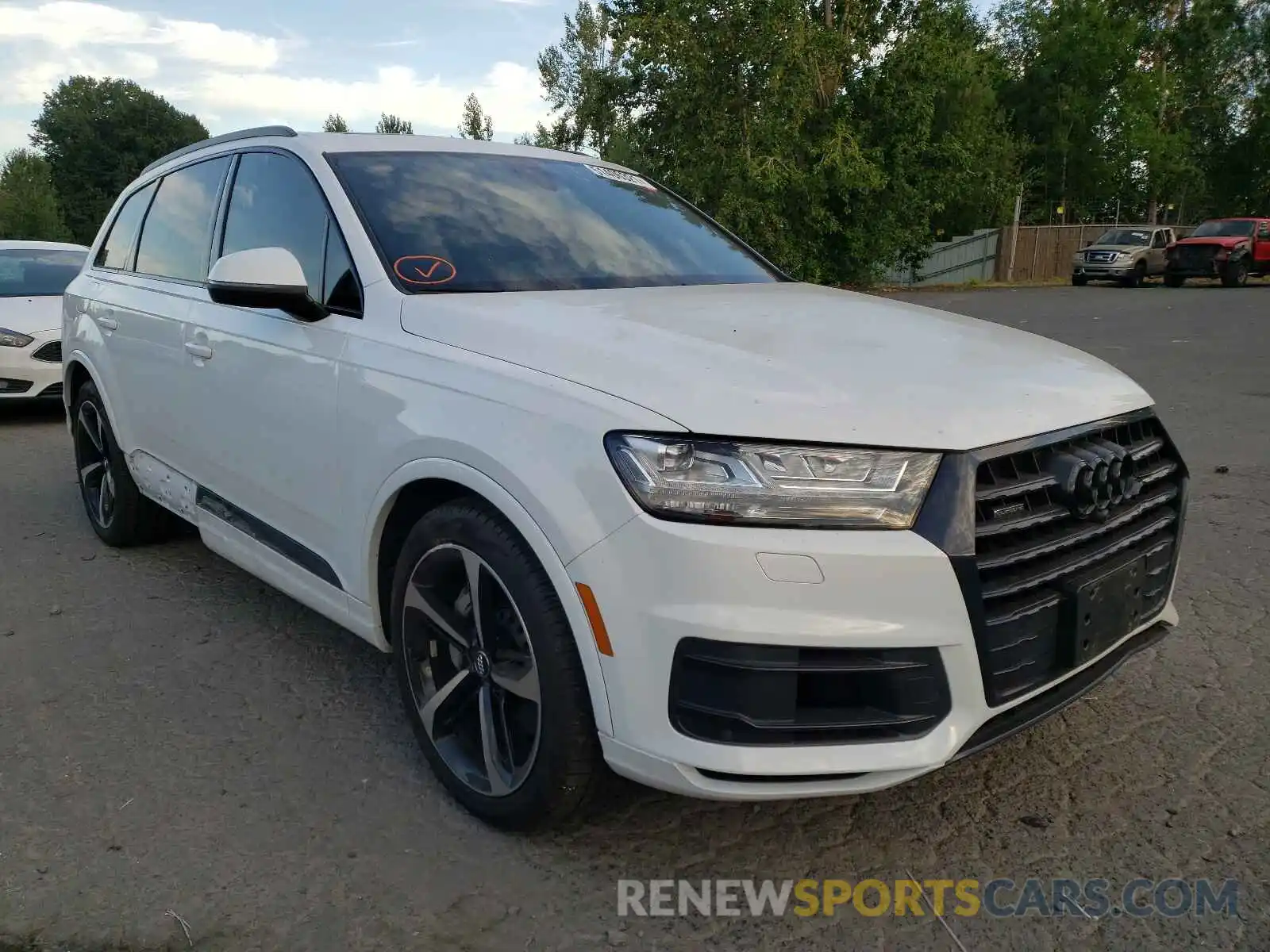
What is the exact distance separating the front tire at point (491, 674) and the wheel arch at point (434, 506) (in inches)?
2.1

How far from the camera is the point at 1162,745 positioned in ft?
9.64

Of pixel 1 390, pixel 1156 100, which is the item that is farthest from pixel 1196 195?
pixel 1 390

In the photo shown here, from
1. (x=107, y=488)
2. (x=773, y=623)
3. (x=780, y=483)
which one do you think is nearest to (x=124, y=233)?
(x=107, y=488)

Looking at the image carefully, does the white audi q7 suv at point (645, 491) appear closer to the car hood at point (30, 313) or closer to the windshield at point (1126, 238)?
the car hood at point (30, 313)

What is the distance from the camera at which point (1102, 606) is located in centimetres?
234

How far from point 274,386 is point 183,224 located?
1.55 metres

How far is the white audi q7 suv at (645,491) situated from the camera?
204 cm

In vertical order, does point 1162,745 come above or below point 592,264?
below

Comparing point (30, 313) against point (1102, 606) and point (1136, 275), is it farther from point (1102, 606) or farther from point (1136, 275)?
point (1136, 275)

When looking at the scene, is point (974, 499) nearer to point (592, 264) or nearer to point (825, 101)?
point (592, 264)

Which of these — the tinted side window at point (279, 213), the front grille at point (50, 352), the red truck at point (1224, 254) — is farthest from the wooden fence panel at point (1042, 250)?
the tinted side window at point (279, 213)

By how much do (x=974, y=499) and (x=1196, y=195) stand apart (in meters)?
55.1

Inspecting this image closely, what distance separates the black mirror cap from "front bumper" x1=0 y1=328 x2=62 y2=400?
21.1 ft

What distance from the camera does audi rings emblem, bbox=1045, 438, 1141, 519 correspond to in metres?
2.26
